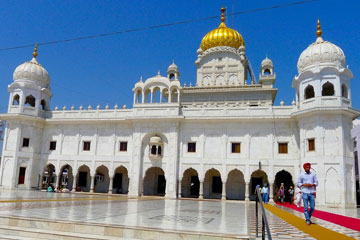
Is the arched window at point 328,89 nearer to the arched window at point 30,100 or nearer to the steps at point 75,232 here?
the steps at point 75,232

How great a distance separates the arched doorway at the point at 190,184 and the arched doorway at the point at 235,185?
259 centimetres

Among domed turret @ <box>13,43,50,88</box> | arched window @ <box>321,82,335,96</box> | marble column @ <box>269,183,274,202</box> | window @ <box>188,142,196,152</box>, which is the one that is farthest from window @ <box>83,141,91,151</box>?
arched window @ <box>321,82,335,96</box>

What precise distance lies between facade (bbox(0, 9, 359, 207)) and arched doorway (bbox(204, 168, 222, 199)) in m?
0.08

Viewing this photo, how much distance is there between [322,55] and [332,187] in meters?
8.59

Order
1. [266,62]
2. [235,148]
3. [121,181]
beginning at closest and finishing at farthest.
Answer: [235,148] < [121,181] < [266,62]

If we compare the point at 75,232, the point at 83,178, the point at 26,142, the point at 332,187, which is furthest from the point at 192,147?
the point at 75,232

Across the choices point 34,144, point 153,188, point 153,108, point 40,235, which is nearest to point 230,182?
point 153,188

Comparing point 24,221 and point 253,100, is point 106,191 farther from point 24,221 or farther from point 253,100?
point 24,221

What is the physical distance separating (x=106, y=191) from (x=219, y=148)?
10601 millimetres

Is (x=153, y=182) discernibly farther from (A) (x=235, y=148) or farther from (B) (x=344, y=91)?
(B) (x=344, y=91)

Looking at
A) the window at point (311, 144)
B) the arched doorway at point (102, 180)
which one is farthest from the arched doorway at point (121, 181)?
the window at point (311, 144)

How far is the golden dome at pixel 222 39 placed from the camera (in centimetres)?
3238

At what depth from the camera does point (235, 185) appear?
23.5 m

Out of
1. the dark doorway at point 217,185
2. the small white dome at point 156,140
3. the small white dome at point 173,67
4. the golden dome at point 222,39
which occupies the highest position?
the golden dome at point 222,39
